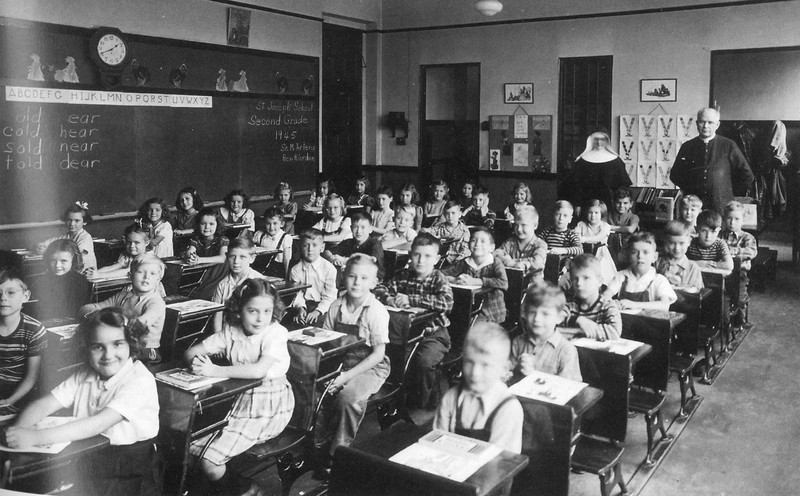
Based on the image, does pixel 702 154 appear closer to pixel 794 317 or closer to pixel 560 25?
pixel 794 317

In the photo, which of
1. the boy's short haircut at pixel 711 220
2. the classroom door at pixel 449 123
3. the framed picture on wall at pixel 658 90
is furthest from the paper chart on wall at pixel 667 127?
the boy's short haircut at pixel 711 220

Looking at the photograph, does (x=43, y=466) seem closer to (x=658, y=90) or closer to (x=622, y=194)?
(x=622, y=194)

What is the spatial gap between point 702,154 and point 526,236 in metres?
2.11

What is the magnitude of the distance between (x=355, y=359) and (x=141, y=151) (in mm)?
5113

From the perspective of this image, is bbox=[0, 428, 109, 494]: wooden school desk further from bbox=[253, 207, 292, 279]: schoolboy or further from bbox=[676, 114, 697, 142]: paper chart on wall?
bbox=[676, 114, 697, 142]: paper chart on wall

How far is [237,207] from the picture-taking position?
754 cm

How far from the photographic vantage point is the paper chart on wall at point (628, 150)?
30.2ft

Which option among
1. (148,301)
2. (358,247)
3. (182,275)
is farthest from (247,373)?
(358,247)

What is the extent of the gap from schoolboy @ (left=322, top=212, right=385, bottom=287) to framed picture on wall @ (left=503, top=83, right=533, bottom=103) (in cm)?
474

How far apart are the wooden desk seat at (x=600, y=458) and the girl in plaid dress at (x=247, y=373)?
1136 mm

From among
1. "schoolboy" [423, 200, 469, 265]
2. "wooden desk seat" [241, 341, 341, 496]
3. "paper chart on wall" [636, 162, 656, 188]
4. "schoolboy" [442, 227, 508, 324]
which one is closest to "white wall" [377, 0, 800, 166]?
"paper chart on wall" [636, 162, 656, 188]

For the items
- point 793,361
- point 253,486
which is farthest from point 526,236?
point 253,486

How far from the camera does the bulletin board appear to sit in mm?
9734

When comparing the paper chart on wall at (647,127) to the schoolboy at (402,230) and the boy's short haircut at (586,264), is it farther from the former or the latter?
the boy's short haircut at (586,264)
